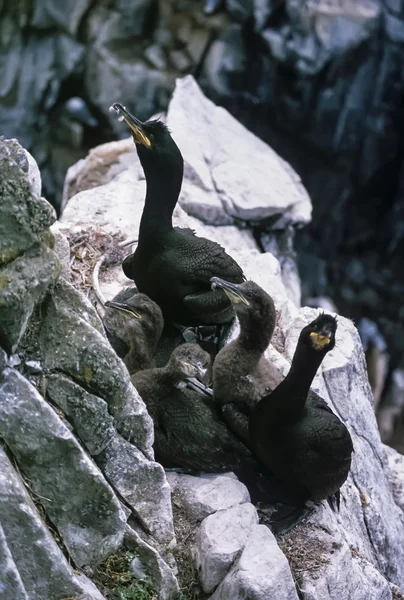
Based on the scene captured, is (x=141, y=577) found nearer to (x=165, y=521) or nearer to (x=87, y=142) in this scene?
(x=165, y=521)

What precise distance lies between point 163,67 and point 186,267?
11871mm

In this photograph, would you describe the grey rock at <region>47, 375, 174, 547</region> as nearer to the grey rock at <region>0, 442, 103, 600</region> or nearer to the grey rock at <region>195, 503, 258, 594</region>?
the grey rock at <region>195, 503, 258, 594</region>

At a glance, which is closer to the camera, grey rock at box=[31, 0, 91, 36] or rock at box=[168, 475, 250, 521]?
rock at box=[168, 475, 250, 521]

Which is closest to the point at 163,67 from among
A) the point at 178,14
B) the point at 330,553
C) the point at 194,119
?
the point at 178,14

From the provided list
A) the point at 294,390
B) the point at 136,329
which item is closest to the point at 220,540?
the point at 294,390

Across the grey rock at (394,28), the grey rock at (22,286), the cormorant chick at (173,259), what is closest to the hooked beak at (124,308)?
the cormorant chick at (173,259)

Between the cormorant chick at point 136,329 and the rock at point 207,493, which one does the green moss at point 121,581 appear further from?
the cormorant chick at point 136,329

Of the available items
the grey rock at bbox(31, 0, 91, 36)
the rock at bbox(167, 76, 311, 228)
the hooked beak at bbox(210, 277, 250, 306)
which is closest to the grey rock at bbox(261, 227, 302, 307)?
the rock at bbox(167, 76, 311, 228)

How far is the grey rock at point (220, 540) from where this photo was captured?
368cm

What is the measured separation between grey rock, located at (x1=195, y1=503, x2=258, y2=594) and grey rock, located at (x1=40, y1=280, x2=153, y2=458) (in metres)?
0.82

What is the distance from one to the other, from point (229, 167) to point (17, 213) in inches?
215

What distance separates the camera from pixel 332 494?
4449 millimetres

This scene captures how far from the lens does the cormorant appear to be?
437 cm

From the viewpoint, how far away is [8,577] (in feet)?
9.12
